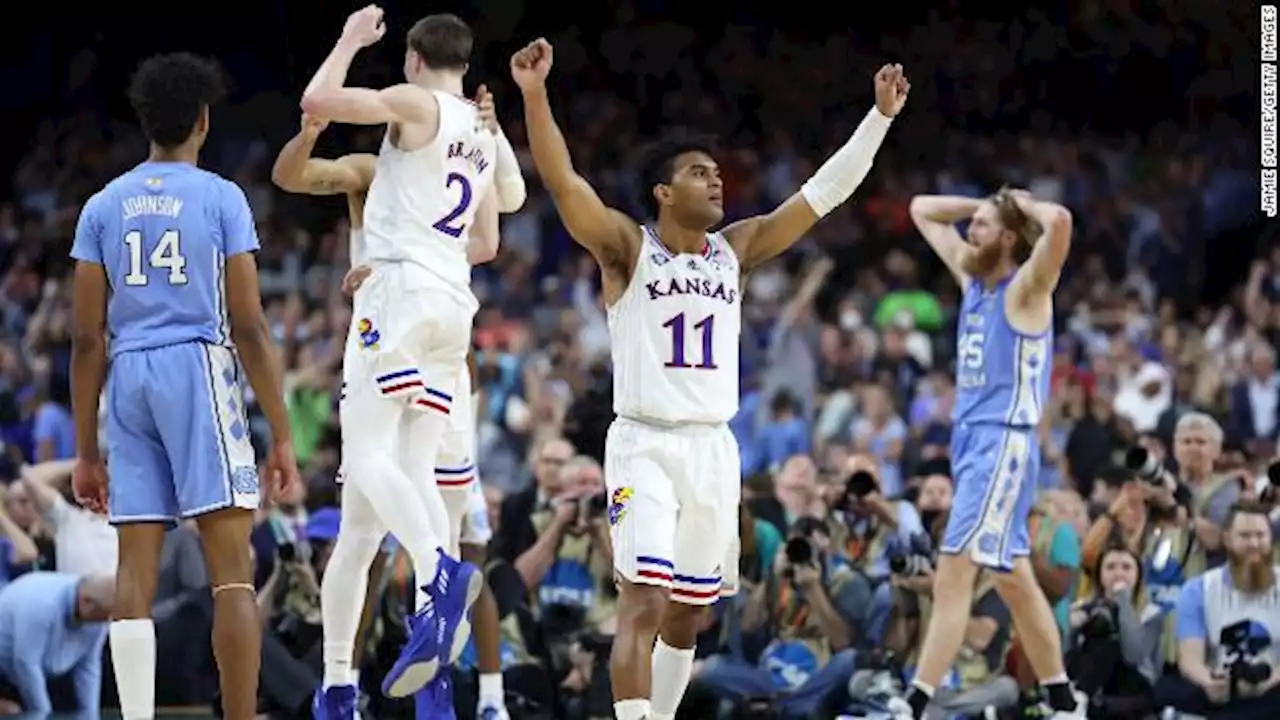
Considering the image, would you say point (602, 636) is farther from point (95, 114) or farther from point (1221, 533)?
point (95, 114)

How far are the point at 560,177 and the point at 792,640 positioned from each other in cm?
444

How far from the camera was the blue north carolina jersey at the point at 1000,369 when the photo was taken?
11.1 m

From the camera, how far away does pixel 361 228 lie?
9.55 m

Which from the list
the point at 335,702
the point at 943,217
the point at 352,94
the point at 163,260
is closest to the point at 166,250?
the point at 163,260

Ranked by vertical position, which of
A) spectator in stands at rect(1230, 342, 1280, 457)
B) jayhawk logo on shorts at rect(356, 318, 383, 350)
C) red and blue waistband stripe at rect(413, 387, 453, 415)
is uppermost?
jayhawk logo on shorts at rect(356, 318, 383, 350)

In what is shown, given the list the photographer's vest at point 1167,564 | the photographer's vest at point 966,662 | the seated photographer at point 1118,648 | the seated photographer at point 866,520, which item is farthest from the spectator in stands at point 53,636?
the photographer's vest at point 1167,564

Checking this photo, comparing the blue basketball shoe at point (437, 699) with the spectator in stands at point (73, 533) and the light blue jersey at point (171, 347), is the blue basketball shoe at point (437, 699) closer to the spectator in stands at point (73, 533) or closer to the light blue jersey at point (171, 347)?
the light blue jersey at point (171, 347)

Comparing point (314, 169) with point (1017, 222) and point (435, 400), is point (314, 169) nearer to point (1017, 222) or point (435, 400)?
point (435, 400)

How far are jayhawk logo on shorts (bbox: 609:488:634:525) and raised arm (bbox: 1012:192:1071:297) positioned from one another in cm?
302

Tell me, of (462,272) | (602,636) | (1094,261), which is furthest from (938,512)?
(1094,261)

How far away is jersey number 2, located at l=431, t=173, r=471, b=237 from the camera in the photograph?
9.26 m

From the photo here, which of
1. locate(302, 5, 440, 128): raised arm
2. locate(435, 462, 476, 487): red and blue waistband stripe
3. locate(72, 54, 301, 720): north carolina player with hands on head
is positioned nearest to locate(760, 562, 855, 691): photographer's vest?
locate(435, 462, 476, 487): red and blue waistband stripe

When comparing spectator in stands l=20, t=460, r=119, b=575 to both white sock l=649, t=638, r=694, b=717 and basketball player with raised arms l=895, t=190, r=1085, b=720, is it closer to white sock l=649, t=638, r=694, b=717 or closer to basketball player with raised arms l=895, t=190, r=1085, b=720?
basketball player with raised arms l=895, t=190, r=1085, b=720

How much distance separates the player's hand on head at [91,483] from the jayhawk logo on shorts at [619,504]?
1735 mm
